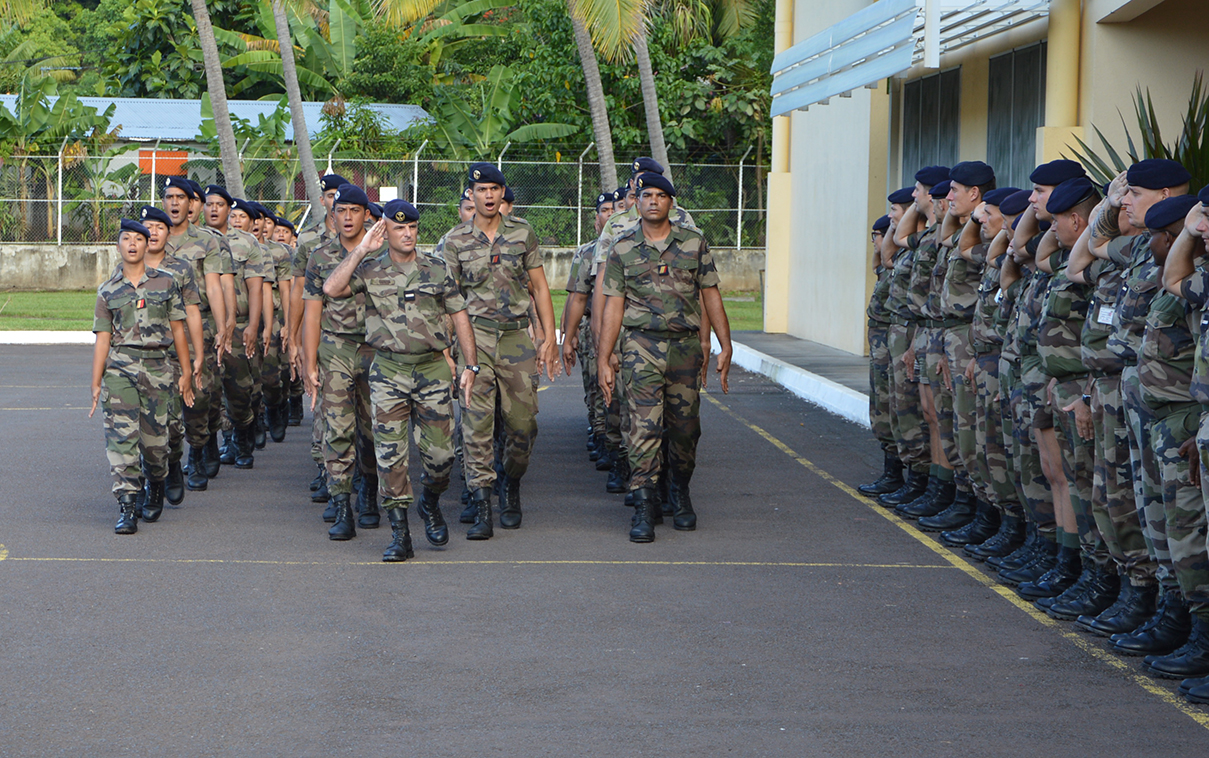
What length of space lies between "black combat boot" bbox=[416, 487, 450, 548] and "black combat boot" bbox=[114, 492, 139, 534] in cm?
172

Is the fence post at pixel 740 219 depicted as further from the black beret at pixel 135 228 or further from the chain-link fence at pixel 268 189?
the black beret at pixel 135 228

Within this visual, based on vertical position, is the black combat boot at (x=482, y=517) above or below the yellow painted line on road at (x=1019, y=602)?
above

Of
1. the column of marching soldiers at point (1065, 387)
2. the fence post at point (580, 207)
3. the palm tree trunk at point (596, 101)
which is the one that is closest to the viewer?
the column of marching soldiers at point (1065, 387)

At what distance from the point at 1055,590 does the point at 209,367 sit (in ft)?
19.9

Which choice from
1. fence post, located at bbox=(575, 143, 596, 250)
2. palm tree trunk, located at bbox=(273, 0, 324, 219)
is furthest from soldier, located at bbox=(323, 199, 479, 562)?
fence post, located at bbox=(575, 143, 596, 250)

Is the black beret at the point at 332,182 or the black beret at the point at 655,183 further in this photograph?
the black beret at the point at 332,182

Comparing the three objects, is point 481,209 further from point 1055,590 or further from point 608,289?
point 1055,590

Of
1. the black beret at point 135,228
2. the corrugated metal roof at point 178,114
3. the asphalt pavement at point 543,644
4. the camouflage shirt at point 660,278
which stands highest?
the corrugated metal roof at point 178,114

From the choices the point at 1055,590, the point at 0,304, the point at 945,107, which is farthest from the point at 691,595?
the point at 0,304

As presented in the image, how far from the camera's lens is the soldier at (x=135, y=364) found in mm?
8227

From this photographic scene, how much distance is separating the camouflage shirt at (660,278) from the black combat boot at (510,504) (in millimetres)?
1236

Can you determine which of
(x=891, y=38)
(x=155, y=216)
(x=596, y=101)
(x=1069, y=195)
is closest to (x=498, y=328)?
(x=155, y=216)

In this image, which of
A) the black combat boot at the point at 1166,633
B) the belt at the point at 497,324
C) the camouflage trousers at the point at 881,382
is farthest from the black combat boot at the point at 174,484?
the black combat boot at the point at 1166,633

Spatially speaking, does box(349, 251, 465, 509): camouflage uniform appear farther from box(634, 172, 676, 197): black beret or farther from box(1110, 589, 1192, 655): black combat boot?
box(1110, 589, 1192, 655): black combat boot
